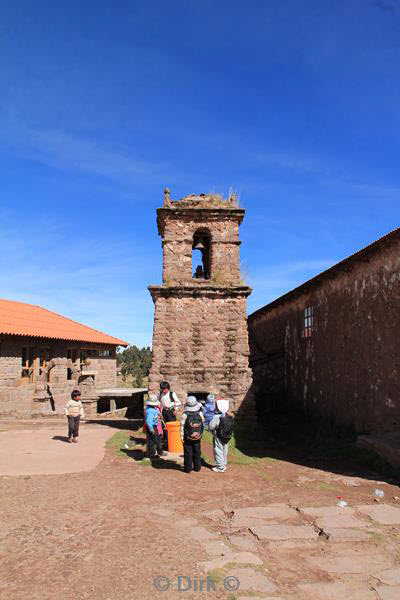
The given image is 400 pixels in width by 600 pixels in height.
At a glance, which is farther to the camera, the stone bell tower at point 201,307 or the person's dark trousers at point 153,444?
the stone bell tower at point 201,307

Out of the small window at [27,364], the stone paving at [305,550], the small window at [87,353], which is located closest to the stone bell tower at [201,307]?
the stone paving at [305,550]

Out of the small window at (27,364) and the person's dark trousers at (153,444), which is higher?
the small window at (27,364)

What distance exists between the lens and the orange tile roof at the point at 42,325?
73.4ft

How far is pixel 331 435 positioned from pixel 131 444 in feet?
18.2

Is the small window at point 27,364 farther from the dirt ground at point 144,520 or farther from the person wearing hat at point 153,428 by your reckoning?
the person wearing hat at point 153,428

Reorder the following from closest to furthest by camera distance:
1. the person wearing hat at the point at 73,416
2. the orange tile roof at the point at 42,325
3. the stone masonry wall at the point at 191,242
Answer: the person wearing hat at the point at 73,416, the stone masonry wall at the point at 191,242, the orange tile roof at the point at 42,325

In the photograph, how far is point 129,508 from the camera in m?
6.12

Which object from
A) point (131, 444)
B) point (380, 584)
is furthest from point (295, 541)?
point (131, 444)

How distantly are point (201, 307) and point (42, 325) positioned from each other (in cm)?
1553

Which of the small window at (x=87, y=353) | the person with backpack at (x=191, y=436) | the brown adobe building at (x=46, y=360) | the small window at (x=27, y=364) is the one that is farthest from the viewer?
the small window at (x=87, y=353)

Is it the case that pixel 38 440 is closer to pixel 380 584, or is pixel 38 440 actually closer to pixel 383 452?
pixel 383 452

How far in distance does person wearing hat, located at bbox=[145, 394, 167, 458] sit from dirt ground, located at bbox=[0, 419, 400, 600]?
0.41 metres

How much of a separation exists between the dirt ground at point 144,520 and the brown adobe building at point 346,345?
1.93 m

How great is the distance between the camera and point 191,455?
8.40 meters
